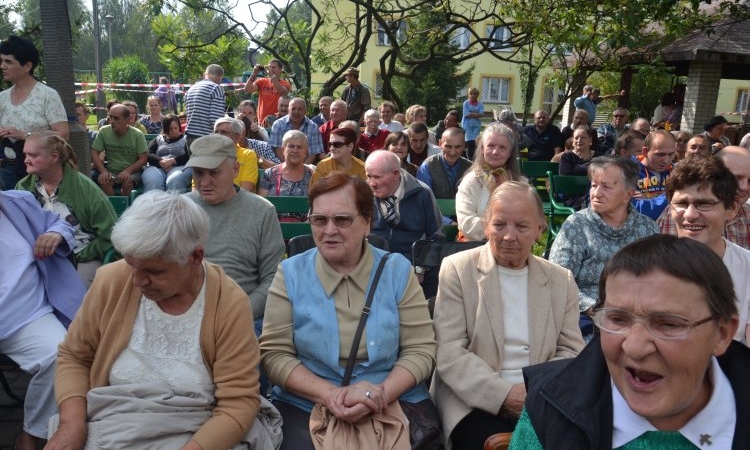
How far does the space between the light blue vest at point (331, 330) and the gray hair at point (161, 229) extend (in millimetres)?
530

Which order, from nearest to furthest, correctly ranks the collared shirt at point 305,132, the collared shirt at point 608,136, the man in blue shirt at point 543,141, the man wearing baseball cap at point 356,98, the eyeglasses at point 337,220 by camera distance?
1. the eyeglasses at point 337,220
2. the collared shirt at point 305,132
3. the collared shirt at point 608,136
4. the man in blue shirt at point 543,141
5. the man wearing baseball cap at point 356,98

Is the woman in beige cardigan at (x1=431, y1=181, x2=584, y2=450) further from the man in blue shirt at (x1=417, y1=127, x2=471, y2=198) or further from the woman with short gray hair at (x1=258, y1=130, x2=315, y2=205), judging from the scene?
the woman with short gray hair at (x1=258, y1=130, x2=315, y2=205)

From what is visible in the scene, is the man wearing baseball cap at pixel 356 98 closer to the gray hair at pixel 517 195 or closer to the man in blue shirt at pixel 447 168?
the man in blue shirt at pixel 447 168

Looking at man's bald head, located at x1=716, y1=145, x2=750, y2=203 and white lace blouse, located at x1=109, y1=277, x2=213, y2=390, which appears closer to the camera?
white lace blouse, located at x1=109, y1=277, x2=213, y2=390

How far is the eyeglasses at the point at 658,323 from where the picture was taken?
53.9 inches

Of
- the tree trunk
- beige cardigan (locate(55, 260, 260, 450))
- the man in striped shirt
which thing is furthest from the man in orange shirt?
beige cardigan (locate(55, 260, 260, 450))

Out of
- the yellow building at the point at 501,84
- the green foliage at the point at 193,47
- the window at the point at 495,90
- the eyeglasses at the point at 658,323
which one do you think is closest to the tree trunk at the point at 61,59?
the eyeglasses at the point at 658,323

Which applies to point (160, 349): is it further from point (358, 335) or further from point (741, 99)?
point (741, 99)

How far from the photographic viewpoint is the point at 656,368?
55.2 inches

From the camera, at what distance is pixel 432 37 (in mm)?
14227

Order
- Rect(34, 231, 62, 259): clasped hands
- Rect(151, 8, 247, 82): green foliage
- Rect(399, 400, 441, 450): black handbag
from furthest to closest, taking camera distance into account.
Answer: Rect(151, 8, 247, 82): green foliage, Rect(34, 231, 62, 259): clasped hands, Rect(399, 400, 441, 450): black handbag

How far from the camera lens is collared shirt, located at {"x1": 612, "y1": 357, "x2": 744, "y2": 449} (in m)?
1.46

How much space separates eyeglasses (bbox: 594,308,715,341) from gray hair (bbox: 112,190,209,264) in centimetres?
150

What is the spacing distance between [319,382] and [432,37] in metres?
12.8
